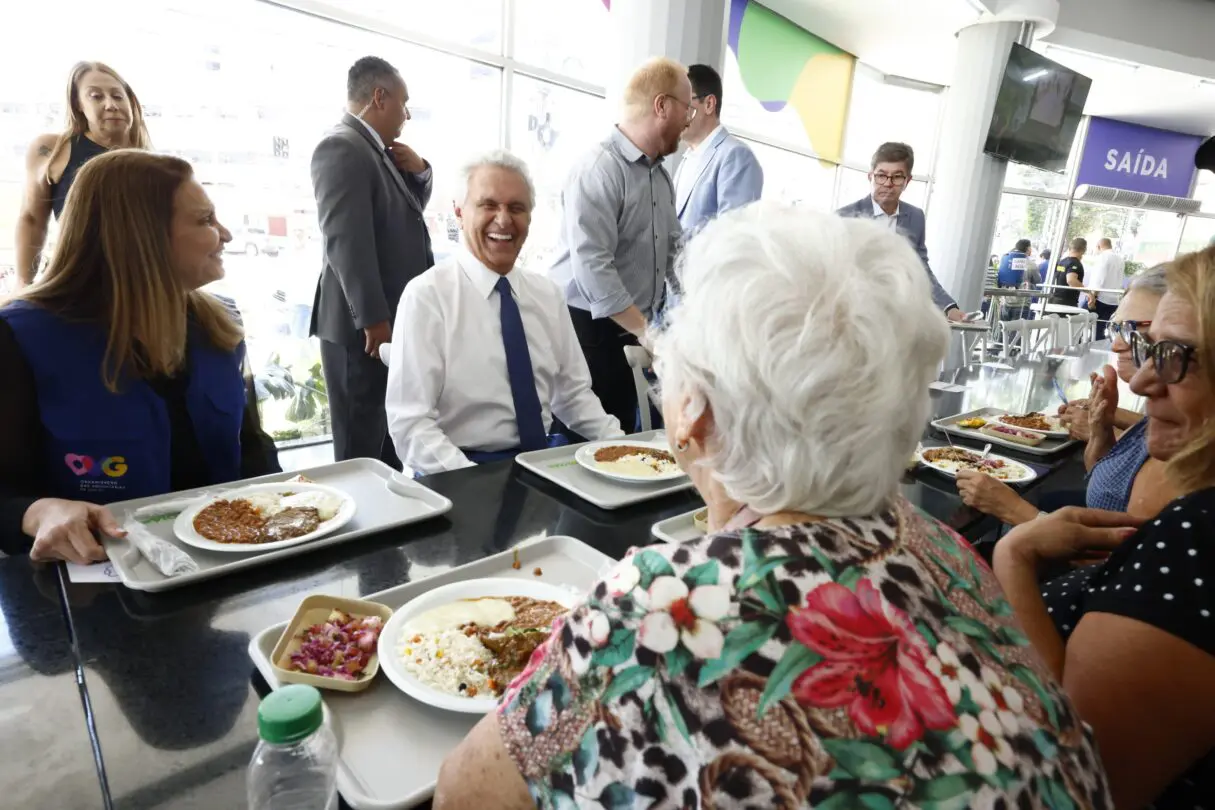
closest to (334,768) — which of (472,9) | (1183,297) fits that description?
(1183,297)

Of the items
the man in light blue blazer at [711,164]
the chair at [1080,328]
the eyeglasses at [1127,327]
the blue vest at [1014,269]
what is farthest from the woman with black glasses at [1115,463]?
the blue vest at [1014,269]

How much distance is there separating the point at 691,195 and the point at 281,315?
8.11 feet

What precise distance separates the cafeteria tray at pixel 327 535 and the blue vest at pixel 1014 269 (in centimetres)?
1016

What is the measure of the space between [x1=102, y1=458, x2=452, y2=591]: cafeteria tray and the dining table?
2cm

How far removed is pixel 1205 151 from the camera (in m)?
4.54

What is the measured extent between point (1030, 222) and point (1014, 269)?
1919 millimetres

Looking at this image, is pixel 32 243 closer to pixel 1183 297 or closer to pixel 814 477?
pixel 814 477

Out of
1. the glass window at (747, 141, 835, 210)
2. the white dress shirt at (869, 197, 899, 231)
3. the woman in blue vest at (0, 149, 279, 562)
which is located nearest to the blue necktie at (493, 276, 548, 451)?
the woman in blue vest at (0, 149, 279, 562)

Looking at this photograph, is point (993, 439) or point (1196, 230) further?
point (1196, 230)

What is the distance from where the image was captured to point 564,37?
15.4 ft

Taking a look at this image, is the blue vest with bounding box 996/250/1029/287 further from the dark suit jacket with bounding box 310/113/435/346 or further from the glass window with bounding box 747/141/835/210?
the dark suit jacket with bounding box 310/113/435/346

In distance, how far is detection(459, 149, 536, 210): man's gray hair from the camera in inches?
80.9

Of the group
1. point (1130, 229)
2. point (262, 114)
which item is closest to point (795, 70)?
point (262, 114)

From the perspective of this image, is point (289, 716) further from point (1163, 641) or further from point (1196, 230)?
point (1196, 230)
